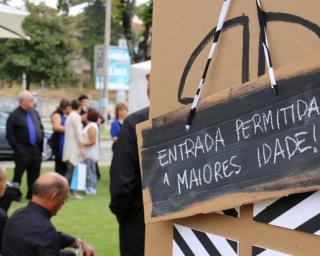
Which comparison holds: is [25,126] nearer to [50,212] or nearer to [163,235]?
[50,212]

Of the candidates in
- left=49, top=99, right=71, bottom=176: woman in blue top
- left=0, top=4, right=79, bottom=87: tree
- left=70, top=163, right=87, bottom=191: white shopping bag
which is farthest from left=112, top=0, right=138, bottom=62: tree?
left=0, top=4, right=79, bottom=87: tree

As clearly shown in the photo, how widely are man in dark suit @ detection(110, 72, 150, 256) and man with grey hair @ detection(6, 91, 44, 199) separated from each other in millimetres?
6290

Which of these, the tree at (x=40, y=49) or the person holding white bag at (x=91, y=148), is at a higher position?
the tree at (x=40, y=49)

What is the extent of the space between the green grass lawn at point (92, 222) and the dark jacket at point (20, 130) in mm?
804

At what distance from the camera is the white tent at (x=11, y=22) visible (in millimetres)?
6027

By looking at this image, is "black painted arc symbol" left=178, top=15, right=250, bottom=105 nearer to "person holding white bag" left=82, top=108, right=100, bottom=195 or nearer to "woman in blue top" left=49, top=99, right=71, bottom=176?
"person holding white bag" left=82, top=108, right=100, bottom=195

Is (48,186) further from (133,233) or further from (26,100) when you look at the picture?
(26,100)

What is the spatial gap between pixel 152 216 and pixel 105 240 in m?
5.30

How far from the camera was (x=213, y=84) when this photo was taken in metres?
2.01

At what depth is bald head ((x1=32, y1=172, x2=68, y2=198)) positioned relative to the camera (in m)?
3.68

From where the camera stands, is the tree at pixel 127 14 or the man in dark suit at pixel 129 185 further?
the tree at pixel 127 14

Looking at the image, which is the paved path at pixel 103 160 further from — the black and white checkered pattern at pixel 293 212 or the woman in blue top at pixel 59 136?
the black and white checkered pattern at pixel 293 212

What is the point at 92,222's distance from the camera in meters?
8.46

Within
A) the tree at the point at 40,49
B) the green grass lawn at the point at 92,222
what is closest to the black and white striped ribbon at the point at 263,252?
the green grass lawn at the point at 92,222
